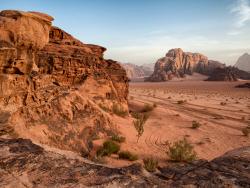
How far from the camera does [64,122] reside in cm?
823

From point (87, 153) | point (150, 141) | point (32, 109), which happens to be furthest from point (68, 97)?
point (150, 141)

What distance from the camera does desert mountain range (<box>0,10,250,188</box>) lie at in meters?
3.12

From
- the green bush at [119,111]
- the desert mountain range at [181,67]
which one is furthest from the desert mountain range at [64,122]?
the desert mountain range at [181,67]

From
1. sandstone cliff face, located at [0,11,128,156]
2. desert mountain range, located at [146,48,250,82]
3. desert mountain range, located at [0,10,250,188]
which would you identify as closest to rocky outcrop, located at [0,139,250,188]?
desert mountain range, located at [0,10,250,188]

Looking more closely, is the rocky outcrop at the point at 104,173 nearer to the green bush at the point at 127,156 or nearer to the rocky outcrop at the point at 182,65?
the green bush at the point at 127,156

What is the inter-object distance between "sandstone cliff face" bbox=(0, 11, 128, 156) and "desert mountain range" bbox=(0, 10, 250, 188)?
3 cm

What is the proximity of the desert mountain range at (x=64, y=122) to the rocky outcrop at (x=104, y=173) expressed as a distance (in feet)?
0.04

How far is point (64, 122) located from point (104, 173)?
212 inches

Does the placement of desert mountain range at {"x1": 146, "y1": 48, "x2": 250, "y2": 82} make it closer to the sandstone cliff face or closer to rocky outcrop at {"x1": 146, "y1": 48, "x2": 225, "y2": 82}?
rocky outcrop at {"x1": 146, "y1": 48, "x2": 225, "y2": 82}

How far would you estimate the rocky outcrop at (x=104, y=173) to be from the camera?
9.68 feet

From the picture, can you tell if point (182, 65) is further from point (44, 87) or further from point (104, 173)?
point (104, 173)

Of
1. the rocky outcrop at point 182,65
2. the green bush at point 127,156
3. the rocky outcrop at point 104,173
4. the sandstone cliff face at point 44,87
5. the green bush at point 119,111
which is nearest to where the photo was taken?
the rocky outcrop at point 104,173

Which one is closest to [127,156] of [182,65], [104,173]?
[104,173]

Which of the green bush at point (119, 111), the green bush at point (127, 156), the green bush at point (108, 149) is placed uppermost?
the green bush at point (119, 111)
